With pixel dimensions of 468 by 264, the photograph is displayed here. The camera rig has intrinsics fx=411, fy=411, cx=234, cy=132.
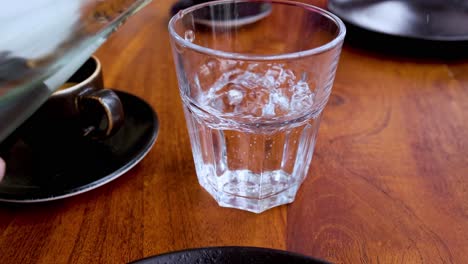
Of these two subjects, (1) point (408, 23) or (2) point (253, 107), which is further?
(1) point (408, 23)

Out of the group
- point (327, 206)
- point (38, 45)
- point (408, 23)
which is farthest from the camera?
point (408, 23)

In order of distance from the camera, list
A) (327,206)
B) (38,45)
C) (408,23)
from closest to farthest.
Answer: (38,45)
(327,206)
(408,23)

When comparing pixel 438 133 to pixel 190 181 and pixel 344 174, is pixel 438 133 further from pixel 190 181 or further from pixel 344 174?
pixel 190 181

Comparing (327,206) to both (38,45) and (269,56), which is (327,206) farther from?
(38,45)

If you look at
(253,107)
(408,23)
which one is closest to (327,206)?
(253,107)

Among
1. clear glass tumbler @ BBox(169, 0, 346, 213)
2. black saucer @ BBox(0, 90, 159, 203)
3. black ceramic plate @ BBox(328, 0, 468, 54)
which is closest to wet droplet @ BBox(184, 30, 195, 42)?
clear glass tumbler @ BBox(169, 0, 346, 213)

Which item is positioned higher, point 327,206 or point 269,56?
point 269,56

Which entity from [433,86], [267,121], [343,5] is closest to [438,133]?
[433,86]

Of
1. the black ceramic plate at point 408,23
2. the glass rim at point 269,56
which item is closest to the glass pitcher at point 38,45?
the glass rim at point 269,56
